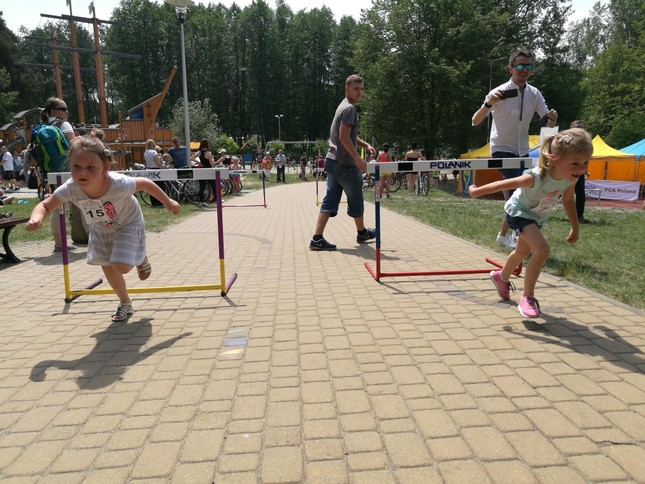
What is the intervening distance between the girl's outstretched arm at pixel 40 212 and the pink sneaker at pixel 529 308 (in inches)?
145

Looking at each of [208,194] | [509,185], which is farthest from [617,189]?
[509,185]

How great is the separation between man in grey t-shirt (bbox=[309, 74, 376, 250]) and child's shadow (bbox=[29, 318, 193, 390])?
11.7 ft

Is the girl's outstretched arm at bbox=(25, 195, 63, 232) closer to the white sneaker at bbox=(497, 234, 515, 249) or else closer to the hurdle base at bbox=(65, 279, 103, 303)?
the hurdle base at bbox=(65, 279, 103, 303)

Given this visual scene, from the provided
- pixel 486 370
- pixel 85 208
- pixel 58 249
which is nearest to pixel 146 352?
pixel 85 208

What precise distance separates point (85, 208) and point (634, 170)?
20788 millimetres

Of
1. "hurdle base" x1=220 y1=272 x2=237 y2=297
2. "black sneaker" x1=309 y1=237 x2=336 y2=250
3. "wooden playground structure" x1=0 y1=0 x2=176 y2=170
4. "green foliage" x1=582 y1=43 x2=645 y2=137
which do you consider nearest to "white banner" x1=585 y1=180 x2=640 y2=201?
"black sneaker" x1=309 y1=237 x2=336 y2=250

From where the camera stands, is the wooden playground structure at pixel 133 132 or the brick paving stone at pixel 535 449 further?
the wooden playground structure at pixel 133 132

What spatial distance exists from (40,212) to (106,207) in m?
0.45

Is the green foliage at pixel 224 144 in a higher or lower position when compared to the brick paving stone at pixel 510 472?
higher

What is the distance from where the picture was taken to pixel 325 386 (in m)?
2.81

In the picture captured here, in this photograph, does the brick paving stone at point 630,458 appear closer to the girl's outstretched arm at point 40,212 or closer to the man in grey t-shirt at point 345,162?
the girl's outstretched arm at point 40,212

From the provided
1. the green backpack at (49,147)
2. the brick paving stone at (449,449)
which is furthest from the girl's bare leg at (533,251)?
the green backpack at (49,147)

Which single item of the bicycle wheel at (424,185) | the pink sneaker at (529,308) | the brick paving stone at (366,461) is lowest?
the brick paving stone at (366,461)

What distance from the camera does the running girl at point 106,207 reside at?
3525 millimetres
